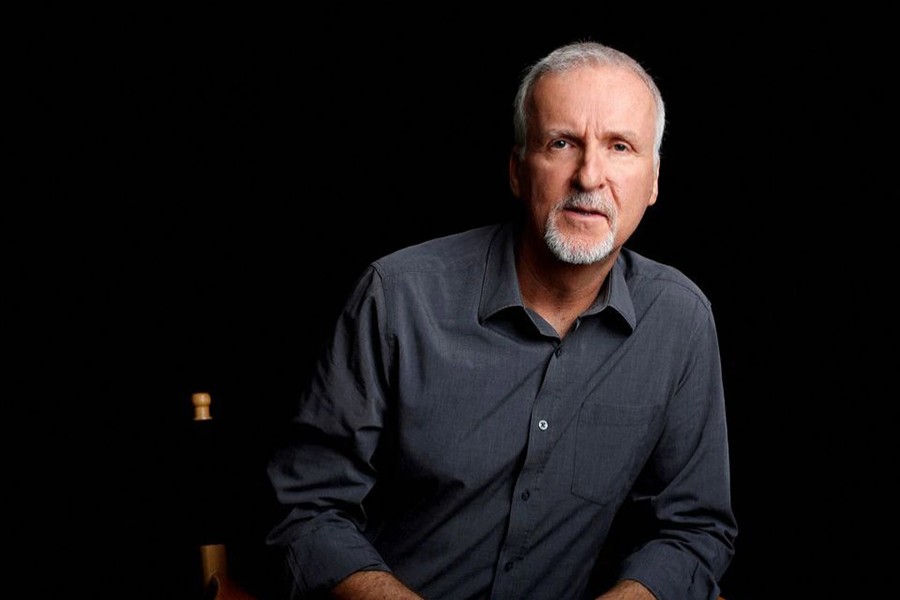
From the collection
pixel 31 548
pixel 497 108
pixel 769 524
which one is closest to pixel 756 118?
pixel 497 108

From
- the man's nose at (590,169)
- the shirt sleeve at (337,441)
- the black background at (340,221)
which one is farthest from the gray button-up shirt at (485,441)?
the black background at (340,221)

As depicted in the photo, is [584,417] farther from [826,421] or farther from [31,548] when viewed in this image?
[31,548]

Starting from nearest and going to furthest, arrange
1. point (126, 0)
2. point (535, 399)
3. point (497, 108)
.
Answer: point (535, 399) → point (126, 0) → point (497, 108)

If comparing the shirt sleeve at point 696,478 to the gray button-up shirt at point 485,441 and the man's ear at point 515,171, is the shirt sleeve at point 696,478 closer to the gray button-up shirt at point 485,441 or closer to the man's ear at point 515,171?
the gray button-up shirt at point 485,441

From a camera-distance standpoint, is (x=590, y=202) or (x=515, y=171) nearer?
(x=590, y=202)

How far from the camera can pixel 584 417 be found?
2227mm

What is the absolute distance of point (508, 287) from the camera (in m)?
2.24

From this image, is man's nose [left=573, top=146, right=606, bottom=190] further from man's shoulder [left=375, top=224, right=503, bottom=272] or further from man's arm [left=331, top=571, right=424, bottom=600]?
man's arm [left=331, top=571, right=424, bottom=600]

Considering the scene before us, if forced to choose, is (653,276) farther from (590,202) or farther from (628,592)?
(628,592)

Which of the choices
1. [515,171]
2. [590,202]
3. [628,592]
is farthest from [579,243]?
[628,592]

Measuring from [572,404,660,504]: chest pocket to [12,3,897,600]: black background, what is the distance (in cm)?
78

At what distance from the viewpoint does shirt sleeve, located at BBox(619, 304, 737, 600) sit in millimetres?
2273

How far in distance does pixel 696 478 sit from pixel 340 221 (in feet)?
3.82

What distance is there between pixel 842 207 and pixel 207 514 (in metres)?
1.72
